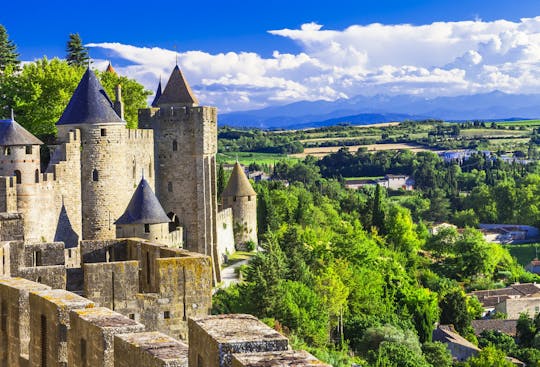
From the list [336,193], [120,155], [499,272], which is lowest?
[499,272]

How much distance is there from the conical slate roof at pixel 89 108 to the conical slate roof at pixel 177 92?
8509 millimetres

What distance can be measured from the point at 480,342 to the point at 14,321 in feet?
187

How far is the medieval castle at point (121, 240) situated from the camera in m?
9.02

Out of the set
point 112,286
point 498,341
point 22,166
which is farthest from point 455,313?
point 112,286

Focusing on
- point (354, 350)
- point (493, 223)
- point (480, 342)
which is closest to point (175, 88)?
point (354, 350)

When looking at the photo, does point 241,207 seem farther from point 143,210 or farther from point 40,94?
point 143,210

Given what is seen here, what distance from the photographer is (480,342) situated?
66.0m

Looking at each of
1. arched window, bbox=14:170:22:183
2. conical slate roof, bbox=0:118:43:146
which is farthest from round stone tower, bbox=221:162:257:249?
arched window, bbox=14:170:22:183

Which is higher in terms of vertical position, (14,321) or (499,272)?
(14,321)

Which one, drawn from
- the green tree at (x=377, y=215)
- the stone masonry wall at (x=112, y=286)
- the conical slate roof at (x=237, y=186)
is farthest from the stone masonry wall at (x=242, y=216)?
the stone masonry wall at (x=112, y=286)

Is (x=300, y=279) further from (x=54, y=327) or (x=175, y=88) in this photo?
(x=54, y=327)

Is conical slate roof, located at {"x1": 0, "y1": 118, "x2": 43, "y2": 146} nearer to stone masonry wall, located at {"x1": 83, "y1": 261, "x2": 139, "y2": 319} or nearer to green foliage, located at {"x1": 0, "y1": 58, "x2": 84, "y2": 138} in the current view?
green foliage, located at {"x1": 0, "y1": 58, "x2": 84, "y2": 138}

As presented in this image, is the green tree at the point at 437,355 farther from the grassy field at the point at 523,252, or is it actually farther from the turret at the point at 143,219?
the grassy field at the point at 523,252

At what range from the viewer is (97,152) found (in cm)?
3784
